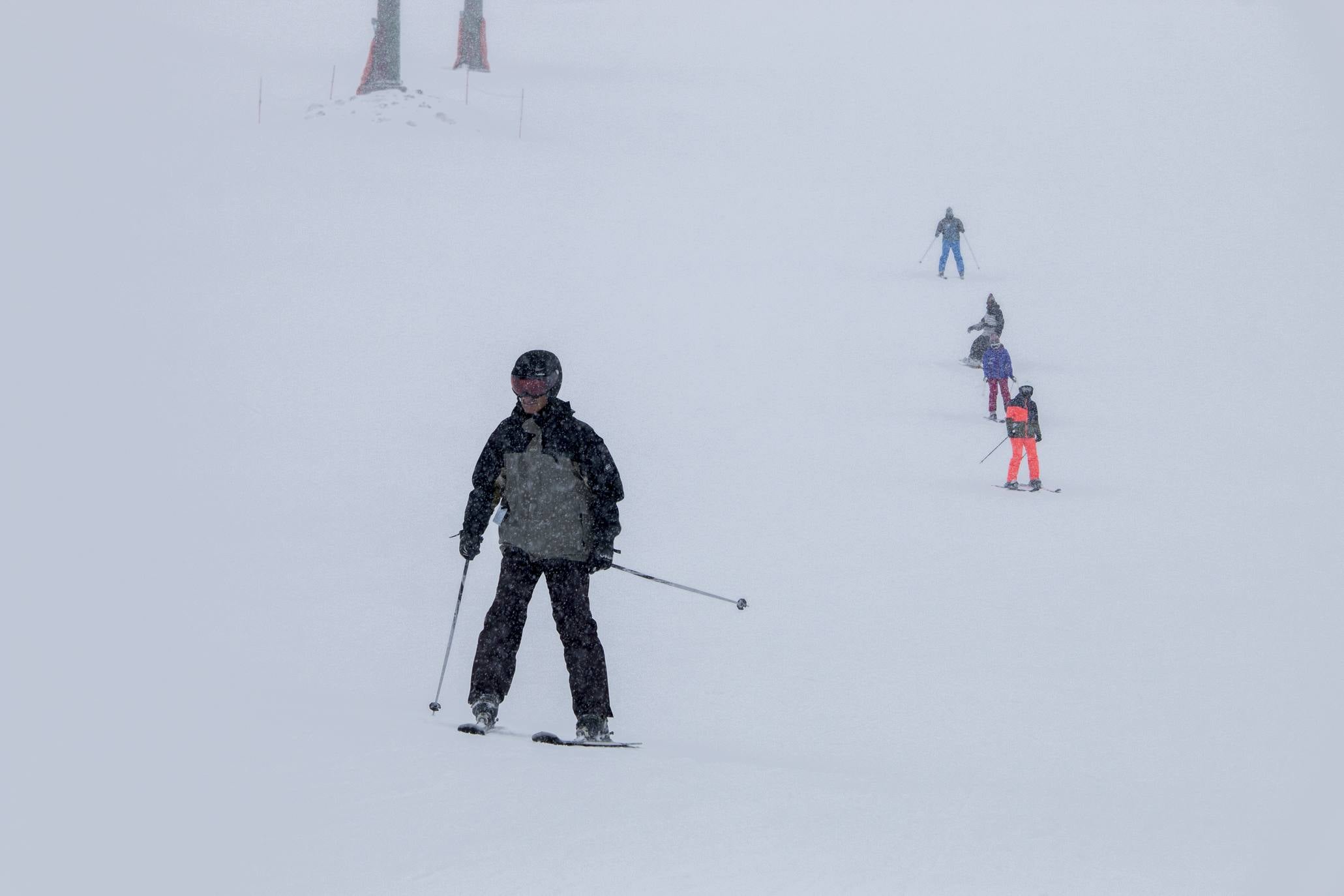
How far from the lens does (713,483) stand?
12.3 m

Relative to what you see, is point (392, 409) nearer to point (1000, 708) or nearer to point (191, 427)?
point (191, 427)

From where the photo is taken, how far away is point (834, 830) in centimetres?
531

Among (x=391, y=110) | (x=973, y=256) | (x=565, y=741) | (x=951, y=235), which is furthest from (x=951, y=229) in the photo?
(x=565, y=741)

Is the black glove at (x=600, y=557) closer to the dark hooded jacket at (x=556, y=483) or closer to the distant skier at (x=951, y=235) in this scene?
A: the dark hooded jacket at (x=556, y=483)

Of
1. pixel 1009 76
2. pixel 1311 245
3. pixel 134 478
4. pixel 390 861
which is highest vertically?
pixel 1009 76

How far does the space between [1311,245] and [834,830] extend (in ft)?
72.0

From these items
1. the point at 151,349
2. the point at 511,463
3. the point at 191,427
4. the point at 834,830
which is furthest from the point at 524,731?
the point at 151,349

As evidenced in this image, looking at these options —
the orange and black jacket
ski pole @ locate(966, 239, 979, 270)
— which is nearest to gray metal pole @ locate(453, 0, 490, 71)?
ski pole @ locate(966, 239, 979, 270)

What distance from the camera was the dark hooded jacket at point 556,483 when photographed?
608cm

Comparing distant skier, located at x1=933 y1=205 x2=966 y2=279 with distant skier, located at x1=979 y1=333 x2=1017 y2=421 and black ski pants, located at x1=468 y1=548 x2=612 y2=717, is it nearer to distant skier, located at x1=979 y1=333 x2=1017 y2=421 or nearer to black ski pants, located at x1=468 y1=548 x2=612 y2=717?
Result: distant skier, located at x1=979 y1=333 x2=1017 y2=421

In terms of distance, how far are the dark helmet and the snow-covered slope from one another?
4.66 ft

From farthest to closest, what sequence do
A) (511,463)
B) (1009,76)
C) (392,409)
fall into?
(1009,76), (392,409), (511,463)

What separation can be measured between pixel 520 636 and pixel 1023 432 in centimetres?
770

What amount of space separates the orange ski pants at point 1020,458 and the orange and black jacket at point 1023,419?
50 millimetres
